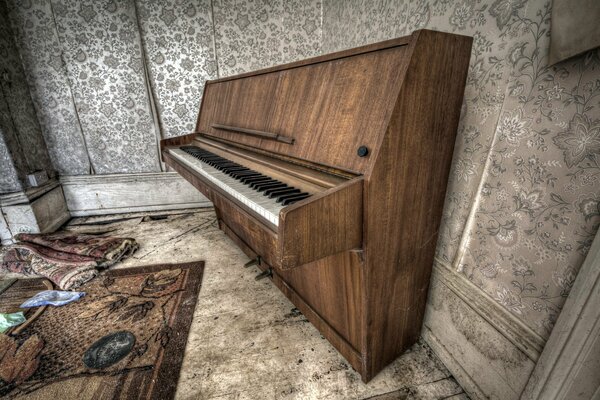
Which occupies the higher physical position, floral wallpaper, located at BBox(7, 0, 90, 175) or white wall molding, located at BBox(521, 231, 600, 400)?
floral wallpaper, located at BBox(7, 0, 90, 175)

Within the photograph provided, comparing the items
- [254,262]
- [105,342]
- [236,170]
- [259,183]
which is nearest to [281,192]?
[259,183]

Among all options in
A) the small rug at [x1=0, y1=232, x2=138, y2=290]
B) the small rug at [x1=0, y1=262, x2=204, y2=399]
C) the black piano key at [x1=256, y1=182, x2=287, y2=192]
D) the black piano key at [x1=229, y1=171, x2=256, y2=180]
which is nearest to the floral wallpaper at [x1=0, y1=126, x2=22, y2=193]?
the small rug at [x1=0, y1=232, x2=138, y2=290]

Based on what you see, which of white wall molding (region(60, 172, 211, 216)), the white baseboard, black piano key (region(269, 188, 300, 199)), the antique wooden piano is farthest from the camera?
white wall molding (region(60, 172, 211, 216))

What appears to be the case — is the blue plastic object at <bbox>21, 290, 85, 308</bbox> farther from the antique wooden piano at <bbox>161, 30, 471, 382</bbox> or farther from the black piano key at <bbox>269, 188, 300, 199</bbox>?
the black piano key at <bbox>269, 188, 300, 199</bbox>

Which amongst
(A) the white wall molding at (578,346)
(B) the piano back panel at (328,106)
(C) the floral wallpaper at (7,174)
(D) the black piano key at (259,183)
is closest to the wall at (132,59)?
(C) the floral wallpaper at (7,174)

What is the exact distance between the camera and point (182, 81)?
10.2 feet

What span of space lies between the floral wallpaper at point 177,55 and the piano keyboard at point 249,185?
159cm

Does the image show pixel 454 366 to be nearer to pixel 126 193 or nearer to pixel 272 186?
pixel 272 186

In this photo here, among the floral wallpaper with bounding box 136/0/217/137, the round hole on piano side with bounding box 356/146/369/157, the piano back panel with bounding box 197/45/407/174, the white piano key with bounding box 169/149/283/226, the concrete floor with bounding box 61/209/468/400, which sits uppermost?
the floral wallpaper with bounding box 136/0/217/137

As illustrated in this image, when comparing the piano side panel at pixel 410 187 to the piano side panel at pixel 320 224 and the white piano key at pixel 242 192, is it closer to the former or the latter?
the piano side panel at pixel 320 224

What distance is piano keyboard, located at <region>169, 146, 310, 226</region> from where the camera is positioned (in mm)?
1007

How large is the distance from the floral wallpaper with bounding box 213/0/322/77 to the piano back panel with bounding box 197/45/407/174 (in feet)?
5.26

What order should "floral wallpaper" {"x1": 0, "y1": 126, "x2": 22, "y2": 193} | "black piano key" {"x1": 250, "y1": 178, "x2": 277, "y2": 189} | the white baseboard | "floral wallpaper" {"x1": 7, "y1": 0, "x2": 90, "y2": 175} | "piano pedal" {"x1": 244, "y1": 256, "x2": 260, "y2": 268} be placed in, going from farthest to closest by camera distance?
"floral wallpaper" {"x1": 7, "y1": 0, "x2": 90, "y2": 175} → "floral wallpaper" {"x1": 0, "y1": 126, "x2": 22, "y2": 193} → "piano pedal" {"x1": 244, "y1": 256, "x2": 260, "y2": 268} → "black piano key" {"x1": 250, "y1": 178, "x2": 277, "y2": 189} → the white baseboard

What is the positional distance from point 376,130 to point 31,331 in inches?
89.1
